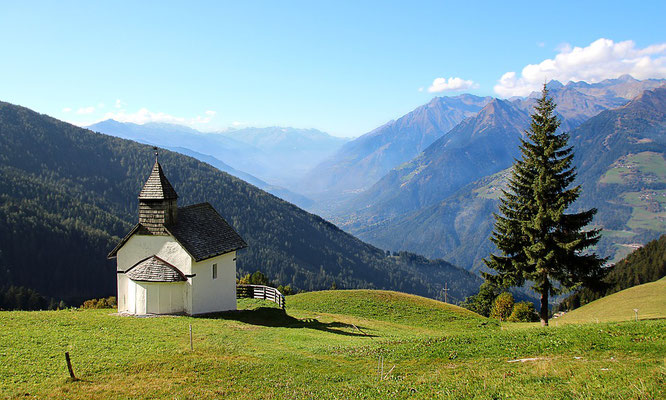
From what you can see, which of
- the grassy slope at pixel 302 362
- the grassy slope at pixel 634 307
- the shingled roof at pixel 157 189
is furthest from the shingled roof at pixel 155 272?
the grassy slope at pixel 634 307

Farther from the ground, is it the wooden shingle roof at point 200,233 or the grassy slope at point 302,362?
the wooden shingle roof at point 200,233

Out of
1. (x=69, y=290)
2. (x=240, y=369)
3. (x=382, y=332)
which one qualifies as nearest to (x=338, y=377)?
(x=240, y=369)

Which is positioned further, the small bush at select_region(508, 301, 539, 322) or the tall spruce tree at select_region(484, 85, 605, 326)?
the small bush at select_region(508, 301, 539, 322)

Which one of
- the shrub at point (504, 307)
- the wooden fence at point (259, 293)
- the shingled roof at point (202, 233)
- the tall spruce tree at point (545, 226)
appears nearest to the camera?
the tall spruce tree at point (545, 226)

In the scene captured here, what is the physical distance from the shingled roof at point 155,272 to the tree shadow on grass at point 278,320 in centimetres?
366

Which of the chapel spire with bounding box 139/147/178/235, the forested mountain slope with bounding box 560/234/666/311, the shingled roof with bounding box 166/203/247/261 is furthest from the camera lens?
the forested mountain slope with bounding box 560/234/666/311

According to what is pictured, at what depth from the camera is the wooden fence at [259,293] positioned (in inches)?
1641

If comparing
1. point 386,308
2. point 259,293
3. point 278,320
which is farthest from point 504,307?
point 278,320

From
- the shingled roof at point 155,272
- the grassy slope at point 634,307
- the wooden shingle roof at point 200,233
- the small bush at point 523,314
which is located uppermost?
the wooden shingle roof at point 200,233

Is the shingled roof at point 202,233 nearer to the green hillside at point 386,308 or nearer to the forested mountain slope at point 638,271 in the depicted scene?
the green hillside at point 386,308

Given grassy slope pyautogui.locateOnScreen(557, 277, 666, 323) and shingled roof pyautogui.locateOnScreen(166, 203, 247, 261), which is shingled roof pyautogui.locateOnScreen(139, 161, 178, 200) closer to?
shingled roof pyautogui.locateOnScreen(166, 203, 247, 261)

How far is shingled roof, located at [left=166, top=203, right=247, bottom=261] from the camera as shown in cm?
3278

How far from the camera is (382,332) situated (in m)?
32.8

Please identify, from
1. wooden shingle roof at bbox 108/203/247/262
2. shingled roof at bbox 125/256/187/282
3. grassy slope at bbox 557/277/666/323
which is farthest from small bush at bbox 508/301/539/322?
shingled roof at bbox 125/256/187/282
